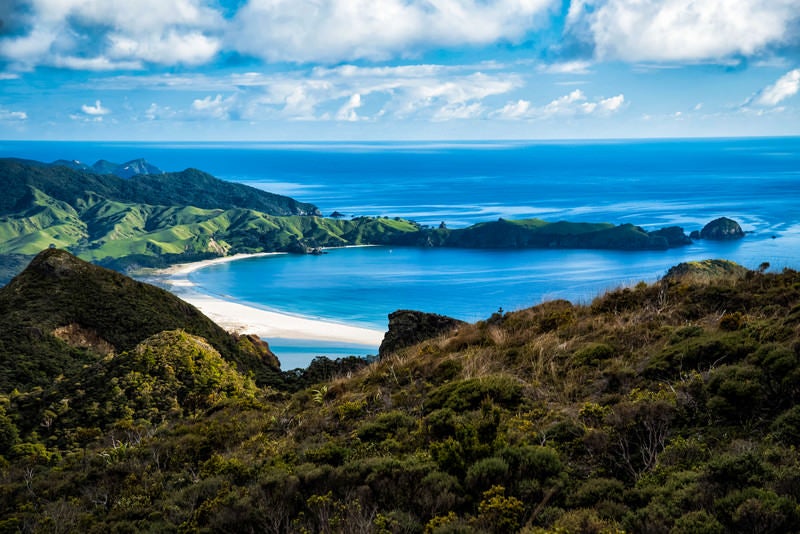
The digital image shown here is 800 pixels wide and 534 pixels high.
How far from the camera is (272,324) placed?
9906cm

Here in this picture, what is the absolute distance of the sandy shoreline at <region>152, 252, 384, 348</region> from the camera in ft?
299

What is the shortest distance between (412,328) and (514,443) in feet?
53.2

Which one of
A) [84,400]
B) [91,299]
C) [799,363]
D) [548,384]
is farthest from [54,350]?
[799,363]

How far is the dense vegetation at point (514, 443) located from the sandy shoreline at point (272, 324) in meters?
70.8

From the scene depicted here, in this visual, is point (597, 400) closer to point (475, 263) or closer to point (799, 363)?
point (799, 363)

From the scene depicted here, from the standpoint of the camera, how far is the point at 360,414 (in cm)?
1251

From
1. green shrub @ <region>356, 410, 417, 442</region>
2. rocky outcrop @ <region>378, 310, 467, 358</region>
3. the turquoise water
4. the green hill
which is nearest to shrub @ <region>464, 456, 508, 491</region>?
green shrub @ <region>356, 410, 417, 442</region>

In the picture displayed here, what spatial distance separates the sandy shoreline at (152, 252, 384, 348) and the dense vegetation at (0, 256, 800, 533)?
70783 mm

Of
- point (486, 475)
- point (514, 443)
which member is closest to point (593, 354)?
point (514, 443)

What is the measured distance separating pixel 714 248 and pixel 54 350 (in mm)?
140344

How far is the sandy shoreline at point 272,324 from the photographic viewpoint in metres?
91.0

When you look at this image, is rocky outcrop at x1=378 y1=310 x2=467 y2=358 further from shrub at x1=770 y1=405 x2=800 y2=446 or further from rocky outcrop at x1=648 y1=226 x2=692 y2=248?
rocky outcrop at x1=648 y1=226 x2=692 y2=248

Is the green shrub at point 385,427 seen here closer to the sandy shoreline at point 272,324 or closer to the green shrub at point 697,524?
the green shrub at point 697,524

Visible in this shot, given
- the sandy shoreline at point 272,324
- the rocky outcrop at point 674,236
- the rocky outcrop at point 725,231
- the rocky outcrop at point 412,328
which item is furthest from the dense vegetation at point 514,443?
the rocky outcrop at point 674,236
